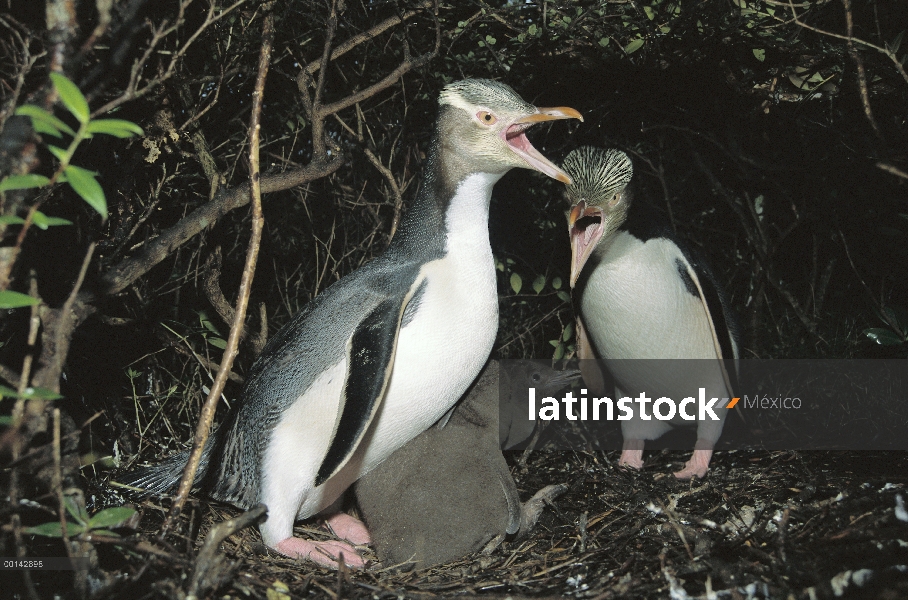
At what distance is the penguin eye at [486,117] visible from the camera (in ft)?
8.11

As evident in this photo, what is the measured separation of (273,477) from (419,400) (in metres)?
0.58

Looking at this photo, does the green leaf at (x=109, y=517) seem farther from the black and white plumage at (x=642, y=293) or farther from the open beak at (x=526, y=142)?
the black and white plumage at (x=642, y=293)

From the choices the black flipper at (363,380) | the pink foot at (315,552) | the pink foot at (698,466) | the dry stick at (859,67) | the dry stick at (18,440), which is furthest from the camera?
the pink foot at (698,466)

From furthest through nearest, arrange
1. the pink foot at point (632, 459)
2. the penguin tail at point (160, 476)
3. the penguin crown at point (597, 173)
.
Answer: the pink foot at point (632, 459)
the penguin crown at point (597, 173)
the penguin tail at point (160, 476)

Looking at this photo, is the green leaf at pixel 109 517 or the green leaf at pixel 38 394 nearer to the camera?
the green leaf at pixel 38 394

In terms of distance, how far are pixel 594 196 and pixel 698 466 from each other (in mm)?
1302

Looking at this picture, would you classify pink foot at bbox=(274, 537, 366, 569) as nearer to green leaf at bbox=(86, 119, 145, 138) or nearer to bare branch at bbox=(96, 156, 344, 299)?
bare branch at bbox=(96, 156, 344, 299)

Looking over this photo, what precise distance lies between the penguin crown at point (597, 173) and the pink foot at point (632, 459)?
125 cm

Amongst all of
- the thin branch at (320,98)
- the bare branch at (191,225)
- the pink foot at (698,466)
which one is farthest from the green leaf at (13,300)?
the pink foot at (698,466)

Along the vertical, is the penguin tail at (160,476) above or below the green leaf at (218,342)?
below

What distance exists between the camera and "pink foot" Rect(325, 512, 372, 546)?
2.79 meters

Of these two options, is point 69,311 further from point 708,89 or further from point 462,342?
point 708,89

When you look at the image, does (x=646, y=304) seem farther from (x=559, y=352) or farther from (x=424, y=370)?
(x=424, y=370)

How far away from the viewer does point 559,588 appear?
204cm
